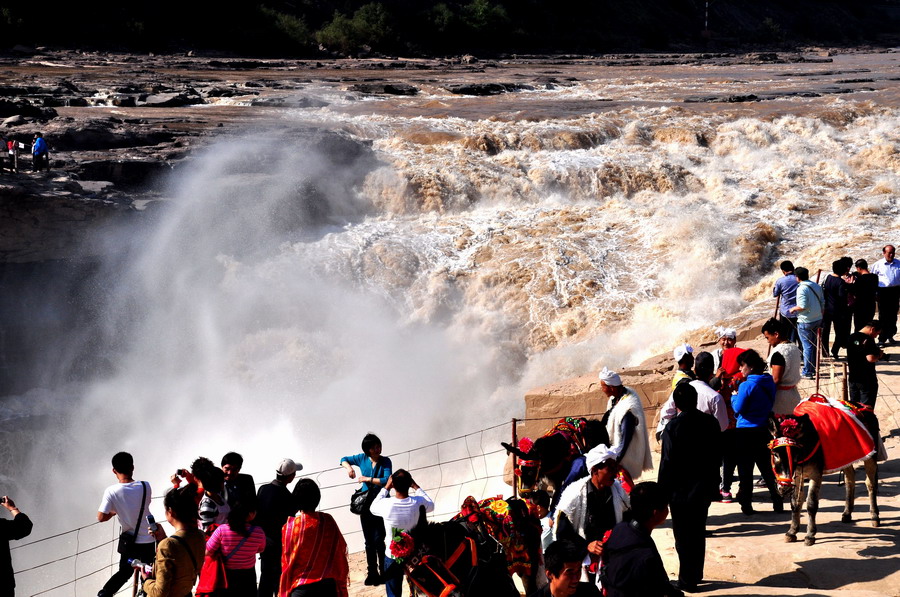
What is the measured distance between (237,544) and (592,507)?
72.6 inches

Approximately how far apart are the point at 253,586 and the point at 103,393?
12.3 m

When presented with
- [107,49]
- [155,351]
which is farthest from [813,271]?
[107,49]

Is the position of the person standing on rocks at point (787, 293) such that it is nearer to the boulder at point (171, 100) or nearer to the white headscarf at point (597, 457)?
the white headscarf at point (597, 457)

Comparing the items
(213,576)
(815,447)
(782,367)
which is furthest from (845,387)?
(213,576)

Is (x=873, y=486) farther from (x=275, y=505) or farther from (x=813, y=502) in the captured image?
(x=275, y=505)

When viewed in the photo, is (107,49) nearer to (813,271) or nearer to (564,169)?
(564,169)

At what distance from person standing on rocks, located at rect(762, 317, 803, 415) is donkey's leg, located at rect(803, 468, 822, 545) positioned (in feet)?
3.37

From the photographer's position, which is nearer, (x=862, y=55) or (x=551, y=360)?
(x=551, y=360)

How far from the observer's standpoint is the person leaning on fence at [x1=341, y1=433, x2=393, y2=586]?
654 centimetres

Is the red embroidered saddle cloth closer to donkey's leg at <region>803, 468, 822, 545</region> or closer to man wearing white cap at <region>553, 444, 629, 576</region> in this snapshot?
donkey's leg at <region>803, 468, 822, 545</region>

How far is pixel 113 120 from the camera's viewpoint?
22141 millimetres

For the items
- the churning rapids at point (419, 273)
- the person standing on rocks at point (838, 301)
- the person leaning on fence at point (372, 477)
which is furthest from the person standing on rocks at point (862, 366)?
the churning rapids at point (419, 273)

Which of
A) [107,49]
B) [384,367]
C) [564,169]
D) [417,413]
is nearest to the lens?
A: [417,413]

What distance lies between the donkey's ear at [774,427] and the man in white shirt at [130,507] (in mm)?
3954
